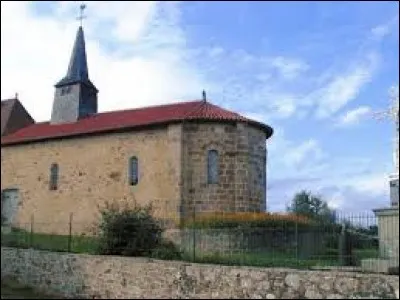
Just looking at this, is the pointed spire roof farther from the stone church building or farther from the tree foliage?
the tree foliage

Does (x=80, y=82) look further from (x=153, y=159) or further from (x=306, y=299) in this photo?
(x=306, y=299)

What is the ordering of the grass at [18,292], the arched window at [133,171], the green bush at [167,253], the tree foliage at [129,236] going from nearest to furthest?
the grass at [18,292], the green bush at [167,253], the tree foliage at [129,236], the arched window at [133,171]

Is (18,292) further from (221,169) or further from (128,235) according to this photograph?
(221,169)

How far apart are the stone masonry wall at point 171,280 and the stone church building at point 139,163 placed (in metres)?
6.80

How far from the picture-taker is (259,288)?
12555 millimetres

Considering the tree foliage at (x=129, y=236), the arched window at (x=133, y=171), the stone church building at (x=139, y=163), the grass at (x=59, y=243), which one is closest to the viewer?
the tree foliage at (x=129, y=236)

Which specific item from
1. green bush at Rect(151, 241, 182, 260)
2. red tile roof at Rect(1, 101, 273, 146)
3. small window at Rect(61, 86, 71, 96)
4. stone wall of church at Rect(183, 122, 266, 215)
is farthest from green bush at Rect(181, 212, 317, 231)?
small window at Rect(61, 86, 71, 96)

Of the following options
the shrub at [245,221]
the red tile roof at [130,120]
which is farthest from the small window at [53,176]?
the shrub at [245,221]

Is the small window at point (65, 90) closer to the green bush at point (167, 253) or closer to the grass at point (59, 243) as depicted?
the grass at point (59, 243)

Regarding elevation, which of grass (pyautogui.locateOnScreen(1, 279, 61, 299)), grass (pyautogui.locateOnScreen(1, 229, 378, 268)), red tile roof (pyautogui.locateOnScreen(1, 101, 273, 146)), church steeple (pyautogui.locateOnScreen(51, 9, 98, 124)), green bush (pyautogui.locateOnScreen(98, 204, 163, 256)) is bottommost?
grass (pyautogui.locateOnScreen(1, 279, 61, 299))

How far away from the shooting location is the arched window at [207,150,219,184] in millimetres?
26531

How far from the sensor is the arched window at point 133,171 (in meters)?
27.8

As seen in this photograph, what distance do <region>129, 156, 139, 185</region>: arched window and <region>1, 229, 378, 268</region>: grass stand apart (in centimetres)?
808

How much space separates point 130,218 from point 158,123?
1037 cm
